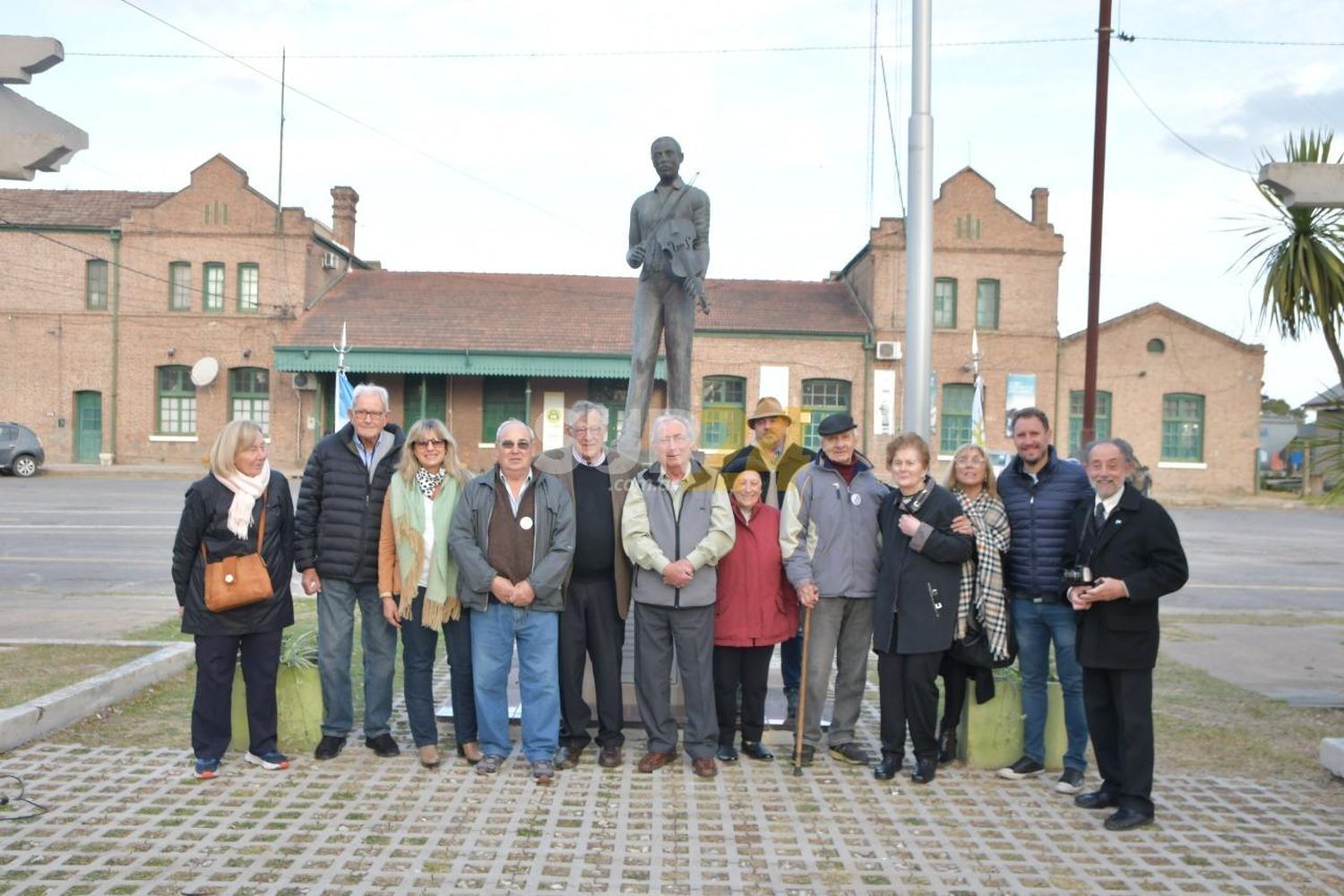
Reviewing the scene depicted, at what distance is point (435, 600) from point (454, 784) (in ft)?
3.11

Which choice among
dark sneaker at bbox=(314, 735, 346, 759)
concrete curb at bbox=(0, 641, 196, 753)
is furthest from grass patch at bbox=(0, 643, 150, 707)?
dark sneaker at bbox=(314, 735, 346, 759)

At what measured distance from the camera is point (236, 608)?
5.65 metres

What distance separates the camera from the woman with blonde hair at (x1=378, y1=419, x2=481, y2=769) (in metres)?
5.81

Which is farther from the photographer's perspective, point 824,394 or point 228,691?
point 824,394

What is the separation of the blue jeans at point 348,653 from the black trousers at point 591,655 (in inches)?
39.0

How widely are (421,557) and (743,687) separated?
1.93m

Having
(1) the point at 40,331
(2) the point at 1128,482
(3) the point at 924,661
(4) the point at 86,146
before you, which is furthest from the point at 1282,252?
(1) the point at 40,331

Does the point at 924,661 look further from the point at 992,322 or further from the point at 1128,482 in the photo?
the point at 992,322

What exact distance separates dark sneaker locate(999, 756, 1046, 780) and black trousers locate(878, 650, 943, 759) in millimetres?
391

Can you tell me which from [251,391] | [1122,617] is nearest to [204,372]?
[251,391]

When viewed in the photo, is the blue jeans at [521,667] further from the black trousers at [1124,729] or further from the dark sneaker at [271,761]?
the black trousers at [1124,729]

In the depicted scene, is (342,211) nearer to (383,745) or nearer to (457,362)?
(457,362)

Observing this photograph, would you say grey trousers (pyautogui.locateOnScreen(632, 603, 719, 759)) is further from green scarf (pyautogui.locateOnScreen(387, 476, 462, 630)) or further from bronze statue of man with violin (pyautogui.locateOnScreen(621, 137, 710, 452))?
bronze statue of man with violin (pyautogui.locateOnScreen(621, 137, 710, 452))

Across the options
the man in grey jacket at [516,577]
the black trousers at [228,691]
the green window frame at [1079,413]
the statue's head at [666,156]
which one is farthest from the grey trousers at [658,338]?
the green window frame at [1079,413]
